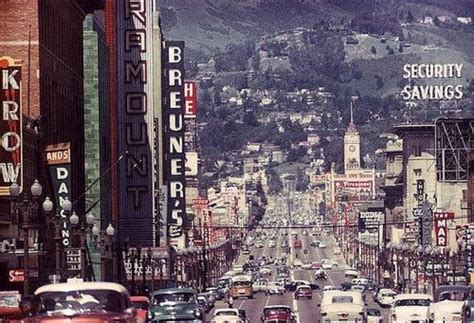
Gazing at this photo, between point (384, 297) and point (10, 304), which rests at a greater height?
point (384, 297)

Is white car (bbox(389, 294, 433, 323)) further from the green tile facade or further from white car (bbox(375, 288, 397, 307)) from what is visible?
white car (bbox(375, 288, 397, 307))

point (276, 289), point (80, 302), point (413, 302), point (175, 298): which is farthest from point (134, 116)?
point (80, 302)

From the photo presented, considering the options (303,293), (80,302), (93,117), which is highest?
(93,117)

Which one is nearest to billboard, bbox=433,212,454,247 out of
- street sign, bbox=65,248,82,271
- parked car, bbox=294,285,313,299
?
parked car, bbox=294,285,313,299

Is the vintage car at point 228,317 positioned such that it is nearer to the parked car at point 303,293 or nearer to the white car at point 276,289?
the parked car at point 303,293

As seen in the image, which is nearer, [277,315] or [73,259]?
[277,315]

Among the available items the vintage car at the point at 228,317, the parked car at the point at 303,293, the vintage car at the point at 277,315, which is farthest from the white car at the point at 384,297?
the vintage car at the point at 228,317

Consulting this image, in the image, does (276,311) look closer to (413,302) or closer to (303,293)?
(413,302)
